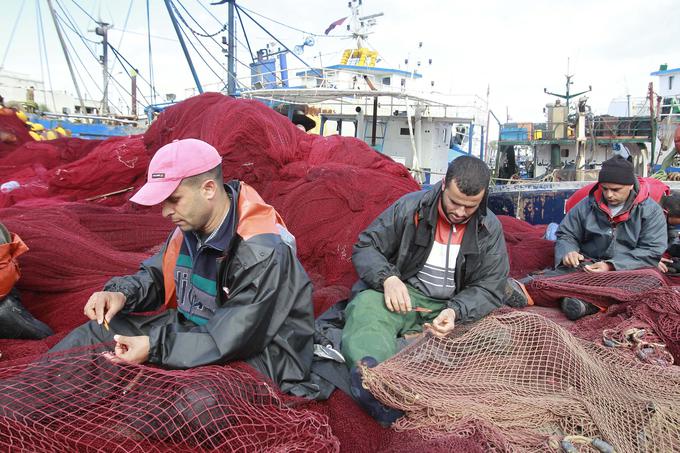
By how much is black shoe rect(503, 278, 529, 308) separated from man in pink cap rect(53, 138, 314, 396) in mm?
2106

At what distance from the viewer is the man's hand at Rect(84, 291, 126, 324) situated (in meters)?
2.21

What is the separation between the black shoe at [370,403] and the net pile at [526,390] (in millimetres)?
97

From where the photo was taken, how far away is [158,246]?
415 cm

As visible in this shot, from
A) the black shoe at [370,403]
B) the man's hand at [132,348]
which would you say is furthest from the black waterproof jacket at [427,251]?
the man's hand at [132,348]

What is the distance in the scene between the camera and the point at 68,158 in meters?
6.79

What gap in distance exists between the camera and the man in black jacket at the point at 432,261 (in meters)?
2.85

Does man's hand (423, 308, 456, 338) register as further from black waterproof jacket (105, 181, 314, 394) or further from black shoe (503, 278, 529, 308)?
black shoe (503, 278, 529, 308)

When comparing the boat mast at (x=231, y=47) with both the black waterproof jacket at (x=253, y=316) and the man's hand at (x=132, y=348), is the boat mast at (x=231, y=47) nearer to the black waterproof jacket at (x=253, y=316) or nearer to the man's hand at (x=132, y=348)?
the black waterproof jacket at (x=253, y=316)

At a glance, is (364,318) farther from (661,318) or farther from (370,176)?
(370,176)

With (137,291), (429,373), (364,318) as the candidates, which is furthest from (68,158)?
(429,373)

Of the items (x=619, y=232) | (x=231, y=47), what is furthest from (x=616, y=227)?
(x=231, y=47)

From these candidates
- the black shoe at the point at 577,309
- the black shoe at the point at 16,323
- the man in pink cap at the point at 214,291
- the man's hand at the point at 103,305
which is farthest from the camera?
the black shoe at the point at 577,309

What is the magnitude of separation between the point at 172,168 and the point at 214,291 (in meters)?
Result: 0.59

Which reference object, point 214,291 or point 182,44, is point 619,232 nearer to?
point 214,291
